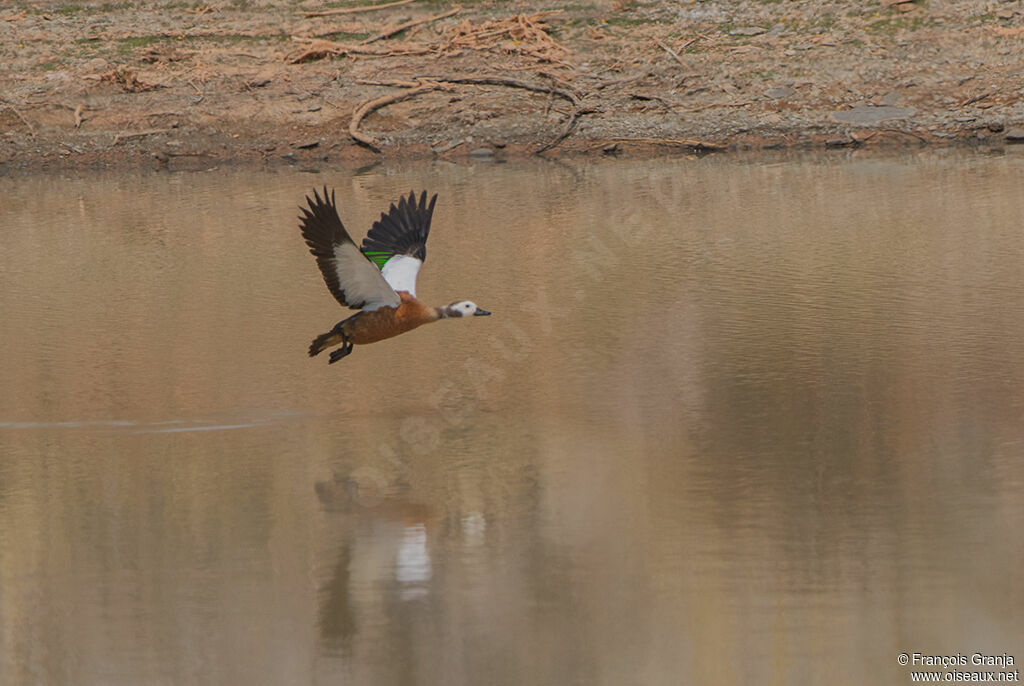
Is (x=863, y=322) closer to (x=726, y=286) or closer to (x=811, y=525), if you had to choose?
(x=726, y=286)

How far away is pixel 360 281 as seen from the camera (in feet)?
27.9

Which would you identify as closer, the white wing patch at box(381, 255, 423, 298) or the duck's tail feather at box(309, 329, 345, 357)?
the duck's tail feather at box(309, 329, 345, 357)

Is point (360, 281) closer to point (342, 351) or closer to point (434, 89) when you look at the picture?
point (342, 351)

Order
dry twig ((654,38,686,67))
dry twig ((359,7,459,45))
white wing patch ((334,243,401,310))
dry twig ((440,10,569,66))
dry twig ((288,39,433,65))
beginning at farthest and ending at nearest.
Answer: dry twig ((359,7,459,45)) < dry twig ((288,39,433,65)) < dry twig ((440,10,569,66)) < dry twig ((654,38,686,67)) < white wing patch ((334,243,401,310))

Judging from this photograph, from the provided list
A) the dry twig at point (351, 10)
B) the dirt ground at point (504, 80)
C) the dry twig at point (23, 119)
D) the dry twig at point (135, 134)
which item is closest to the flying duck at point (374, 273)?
the dirt ground at point (504, 80)

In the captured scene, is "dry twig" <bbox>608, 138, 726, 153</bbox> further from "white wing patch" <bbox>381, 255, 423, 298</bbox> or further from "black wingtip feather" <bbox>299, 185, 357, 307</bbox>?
"black wingtip feather" <bbox>299, 185, 357, 307</bbox>

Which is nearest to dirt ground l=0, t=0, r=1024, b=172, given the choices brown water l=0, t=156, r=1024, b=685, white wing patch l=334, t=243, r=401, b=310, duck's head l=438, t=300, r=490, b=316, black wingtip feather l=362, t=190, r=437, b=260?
brown water l=0, t=156, r=1024, b=685

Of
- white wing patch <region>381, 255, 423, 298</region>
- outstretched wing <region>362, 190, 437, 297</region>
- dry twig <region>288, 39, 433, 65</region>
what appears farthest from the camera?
dry twig <region>288, 39, 433, 65</region>

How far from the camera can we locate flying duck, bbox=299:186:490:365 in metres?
8.20

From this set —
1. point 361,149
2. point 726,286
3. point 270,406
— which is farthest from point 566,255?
point 361,149

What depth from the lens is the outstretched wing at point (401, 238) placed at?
31.2 ft

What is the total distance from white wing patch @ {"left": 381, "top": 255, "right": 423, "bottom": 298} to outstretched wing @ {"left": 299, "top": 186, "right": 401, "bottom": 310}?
433mm

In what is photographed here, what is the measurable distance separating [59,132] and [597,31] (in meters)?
7.93

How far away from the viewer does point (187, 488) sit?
7695 millimetres
